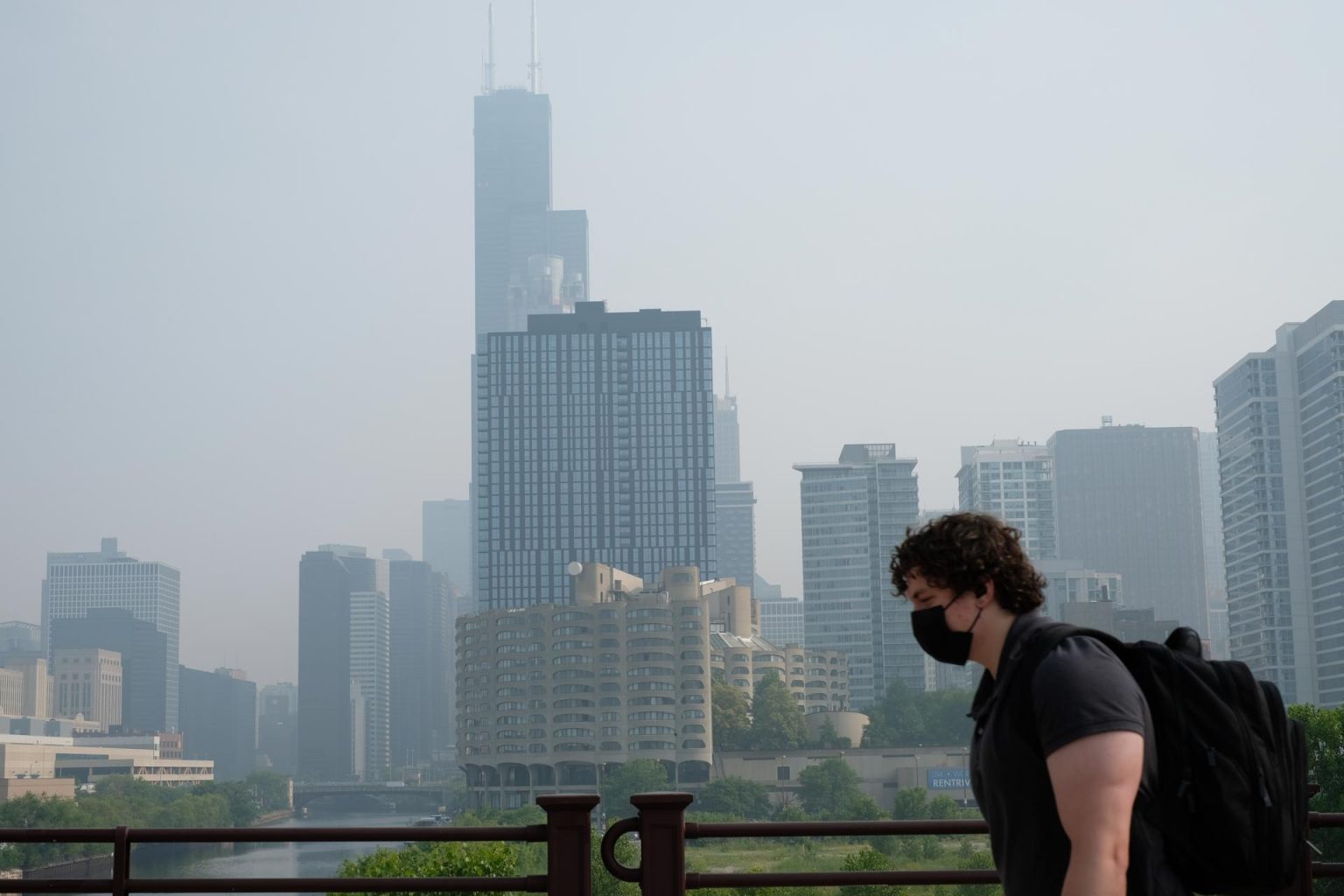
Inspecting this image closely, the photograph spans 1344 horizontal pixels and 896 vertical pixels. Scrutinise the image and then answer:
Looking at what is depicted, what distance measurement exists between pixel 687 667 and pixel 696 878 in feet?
384

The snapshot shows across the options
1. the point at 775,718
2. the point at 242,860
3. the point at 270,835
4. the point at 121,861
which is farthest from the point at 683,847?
the point at 775,718

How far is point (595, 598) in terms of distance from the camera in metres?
126

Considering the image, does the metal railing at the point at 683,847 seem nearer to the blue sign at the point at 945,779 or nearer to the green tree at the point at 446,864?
the green tree at the point at 446,864

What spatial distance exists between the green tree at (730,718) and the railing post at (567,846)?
119 m

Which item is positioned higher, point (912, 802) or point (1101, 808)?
point (1101, 808)

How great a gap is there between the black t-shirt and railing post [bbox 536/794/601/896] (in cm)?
256

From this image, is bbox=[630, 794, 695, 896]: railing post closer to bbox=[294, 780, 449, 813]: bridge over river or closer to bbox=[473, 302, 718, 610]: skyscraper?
bbox=[294, 780, 449, 813]: bridge over river

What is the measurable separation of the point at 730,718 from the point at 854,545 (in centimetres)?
5598

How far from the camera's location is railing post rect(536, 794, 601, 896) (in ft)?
15.9

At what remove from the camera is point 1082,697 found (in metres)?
2.24

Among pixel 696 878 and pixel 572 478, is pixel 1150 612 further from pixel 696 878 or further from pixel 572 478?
pixel 696 878

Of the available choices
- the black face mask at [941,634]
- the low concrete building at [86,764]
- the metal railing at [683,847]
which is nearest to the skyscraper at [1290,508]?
the low concrete building at [86,764]

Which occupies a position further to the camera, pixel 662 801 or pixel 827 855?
pixel 827 855

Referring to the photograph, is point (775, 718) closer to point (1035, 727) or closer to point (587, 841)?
point (587, 841)
